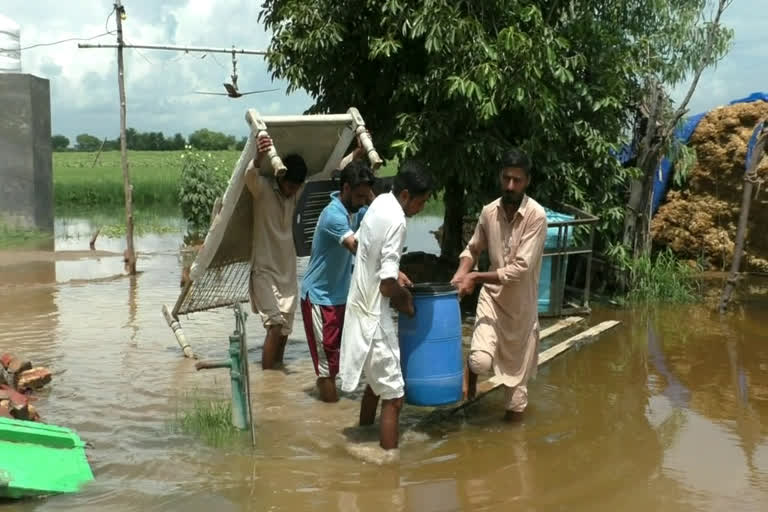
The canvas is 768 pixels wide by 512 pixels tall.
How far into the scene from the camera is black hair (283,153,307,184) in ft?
18.1

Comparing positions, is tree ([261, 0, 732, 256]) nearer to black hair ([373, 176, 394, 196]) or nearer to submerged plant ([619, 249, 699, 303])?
submerged plant ([619, 249, 699, 303])

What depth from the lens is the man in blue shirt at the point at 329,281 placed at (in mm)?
4895

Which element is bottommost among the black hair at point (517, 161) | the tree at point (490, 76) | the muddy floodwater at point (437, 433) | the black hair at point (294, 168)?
the muddy floodwater at point (437, 433)

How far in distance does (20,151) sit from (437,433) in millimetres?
11639

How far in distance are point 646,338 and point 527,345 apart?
2994 mm

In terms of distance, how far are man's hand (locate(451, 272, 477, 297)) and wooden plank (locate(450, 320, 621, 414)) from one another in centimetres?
70

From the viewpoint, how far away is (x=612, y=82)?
830cm

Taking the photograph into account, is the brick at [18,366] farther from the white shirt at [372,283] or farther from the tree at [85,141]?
the tree at [85,141]

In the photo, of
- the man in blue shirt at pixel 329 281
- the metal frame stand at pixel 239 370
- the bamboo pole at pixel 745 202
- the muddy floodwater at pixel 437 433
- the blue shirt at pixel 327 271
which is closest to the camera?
the muddy floodwater at pixel 437 433

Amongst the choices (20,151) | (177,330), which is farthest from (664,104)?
(20,151)

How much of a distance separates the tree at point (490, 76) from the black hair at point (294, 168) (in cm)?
236

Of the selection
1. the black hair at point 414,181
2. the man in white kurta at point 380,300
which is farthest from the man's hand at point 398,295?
the black hair at point 414,181

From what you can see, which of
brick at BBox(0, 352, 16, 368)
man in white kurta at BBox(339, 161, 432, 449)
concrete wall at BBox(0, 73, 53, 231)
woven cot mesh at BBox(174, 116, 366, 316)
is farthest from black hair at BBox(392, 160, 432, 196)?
concrete wall at BBox(0, 73, 53, 231)

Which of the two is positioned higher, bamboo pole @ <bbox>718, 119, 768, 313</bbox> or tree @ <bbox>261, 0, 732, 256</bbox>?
tree @ <bbox>261, 0, 732, 256</bbox>
